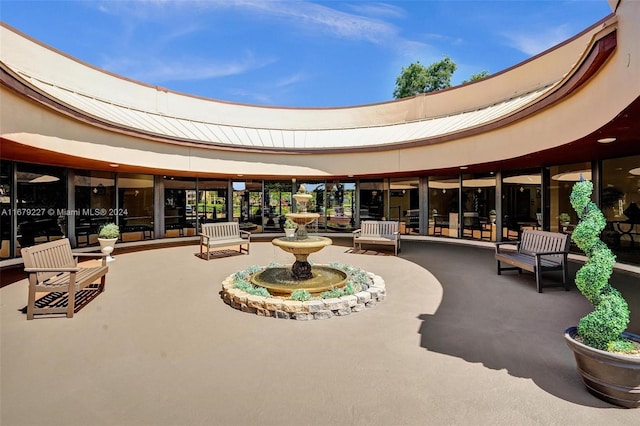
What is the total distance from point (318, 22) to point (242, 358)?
13722mm

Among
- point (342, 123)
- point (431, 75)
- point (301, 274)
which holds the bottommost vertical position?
point (301, 274)

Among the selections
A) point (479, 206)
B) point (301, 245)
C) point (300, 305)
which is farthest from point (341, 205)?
point (300, 305)

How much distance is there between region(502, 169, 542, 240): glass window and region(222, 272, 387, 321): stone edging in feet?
30.6

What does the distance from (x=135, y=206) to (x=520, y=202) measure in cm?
1611

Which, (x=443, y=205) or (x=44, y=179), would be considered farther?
(x=443, y=205)

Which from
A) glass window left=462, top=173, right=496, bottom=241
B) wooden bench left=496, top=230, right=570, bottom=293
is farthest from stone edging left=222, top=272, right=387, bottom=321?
glass window left=462, top=173, right=496, bottom=241

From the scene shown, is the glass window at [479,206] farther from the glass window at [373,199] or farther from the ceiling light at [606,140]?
the ceiling light at [606,140]

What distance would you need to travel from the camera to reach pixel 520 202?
1237 cm

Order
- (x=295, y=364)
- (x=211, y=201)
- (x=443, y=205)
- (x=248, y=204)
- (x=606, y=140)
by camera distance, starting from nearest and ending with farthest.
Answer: (x=295, y=364), (x=606, y=140), (x=443, y=205), (x=211, y=201), (x=248, y=204)

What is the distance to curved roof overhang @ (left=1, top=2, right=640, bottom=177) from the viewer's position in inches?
214

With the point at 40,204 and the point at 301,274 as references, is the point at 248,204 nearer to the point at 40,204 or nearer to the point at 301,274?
the point at 40,204

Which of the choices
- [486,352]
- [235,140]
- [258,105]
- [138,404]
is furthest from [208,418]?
Answer: [258,105]

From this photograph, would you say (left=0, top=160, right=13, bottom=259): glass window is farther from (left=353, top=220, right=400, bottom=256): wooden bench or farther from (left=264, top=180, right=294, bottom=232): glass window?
(left=353, top=220, right=400, bottom=256): wooden bench

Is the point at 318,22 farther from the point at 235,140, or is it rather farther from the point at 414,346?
the point at 414,346
